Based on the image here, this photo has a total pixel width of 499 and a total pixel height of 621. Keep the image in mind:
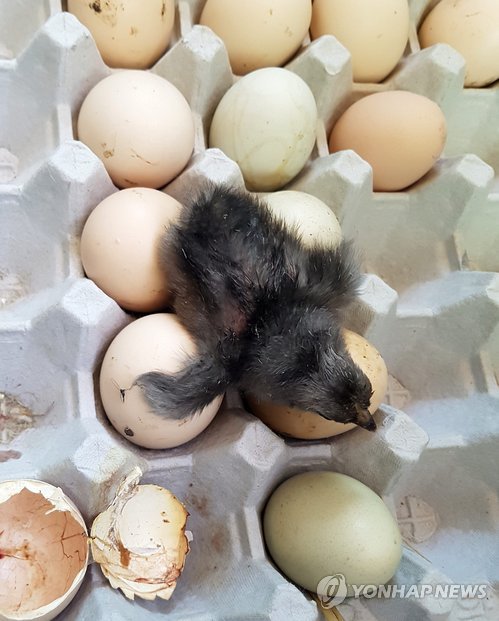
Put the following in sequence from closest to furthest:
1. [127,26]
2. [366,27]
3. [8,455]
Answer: [8,455], [127,26], [366,27]

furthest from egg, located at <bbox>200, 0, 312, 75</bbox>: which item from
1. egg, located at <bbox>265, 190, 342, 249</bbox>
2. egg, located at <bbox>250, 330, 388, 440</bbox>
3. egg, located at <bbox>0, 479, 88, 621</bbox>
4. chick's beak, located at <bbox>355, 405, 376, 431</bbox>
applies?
egg, located at <bbox>0, 479, 88, 621</bbox>

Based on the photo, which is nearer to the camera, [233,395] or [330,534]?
[330,534]

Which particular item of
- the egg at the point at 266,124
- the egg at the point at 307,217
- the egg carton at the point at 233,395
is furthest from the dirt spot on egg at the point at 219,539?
the egg at the point at 266,124

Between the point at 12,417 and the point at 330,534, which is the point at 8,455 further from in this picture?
the point at 330,534

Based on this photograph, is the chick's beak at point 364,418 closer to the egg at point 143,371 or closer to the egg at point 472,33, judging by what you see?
the egg at point 143,371

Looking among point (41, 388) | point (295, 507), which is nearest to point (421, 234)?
point (295, 507)

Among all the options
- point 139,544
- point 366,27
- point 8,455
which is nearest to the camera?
point 139,544

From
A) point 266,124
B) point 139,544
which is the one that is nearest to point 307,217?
point 266,124
